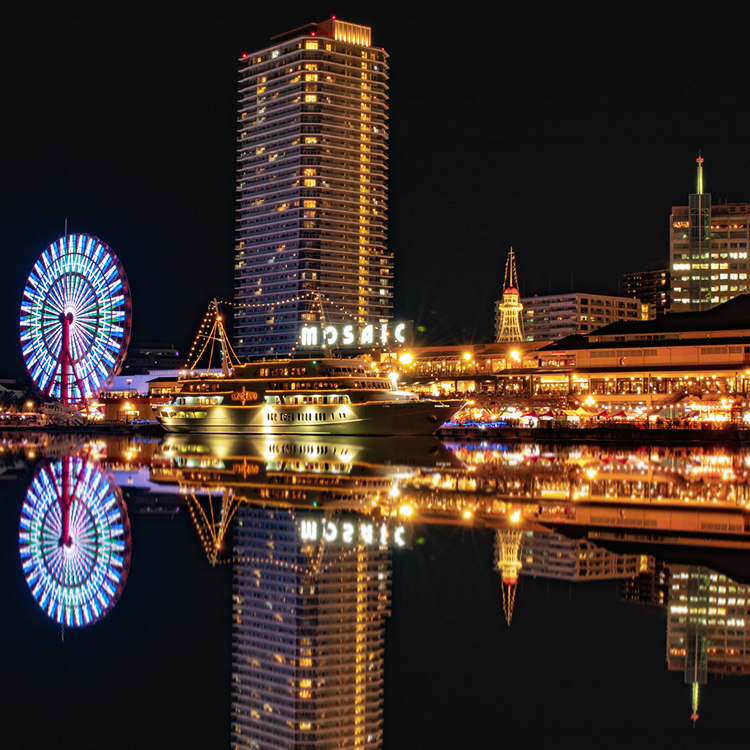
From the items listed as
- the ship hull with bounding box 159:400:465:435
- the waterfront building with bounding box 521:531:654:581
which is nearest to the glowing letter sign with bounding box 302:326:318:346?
the ship hull with bounding box 159:400:465:435

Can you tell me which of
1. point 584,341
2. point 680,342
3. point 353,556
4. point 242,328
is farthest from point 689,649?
point 242,328

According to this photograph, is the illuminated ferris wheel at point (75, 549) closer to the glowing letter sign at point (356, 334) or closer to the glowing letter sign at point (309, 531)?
the glowing letter sign at point (309, 531)

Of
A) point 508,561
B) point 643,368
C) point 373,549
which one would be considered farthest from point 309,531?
point 643,368

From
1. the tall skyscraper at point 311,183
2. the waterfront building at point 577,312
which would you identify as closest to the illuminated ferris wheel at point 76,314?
the tall skyscraper at point 311,183

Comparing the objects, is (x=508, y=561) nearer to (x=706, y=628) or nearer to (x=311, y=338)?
(x=706, y=628)

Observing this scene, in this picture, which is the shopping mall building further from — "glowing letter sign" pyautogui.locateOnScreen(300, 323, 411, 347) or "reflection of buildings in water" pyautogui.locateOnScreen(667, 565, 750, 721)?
"reflection of buildings in water" pyautogui.locateOnScreen(667, 565, 750, 721)
